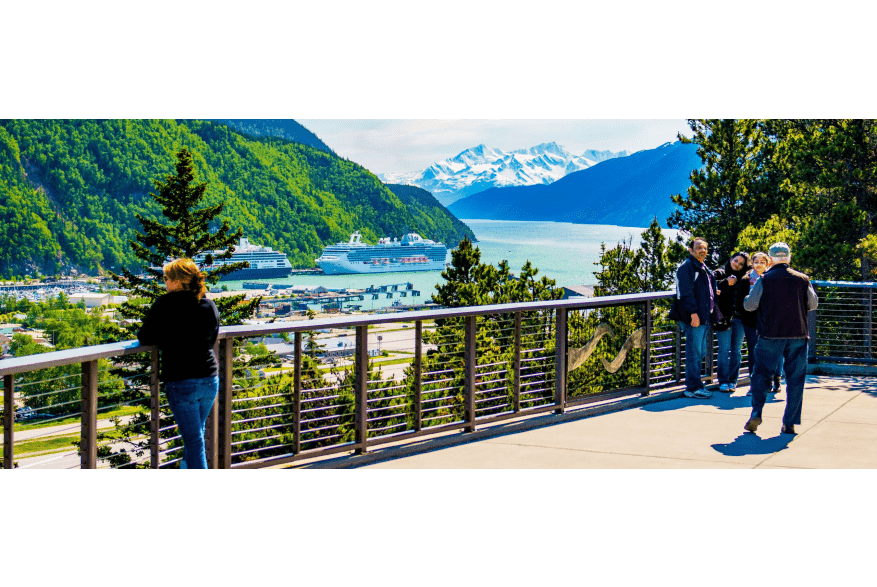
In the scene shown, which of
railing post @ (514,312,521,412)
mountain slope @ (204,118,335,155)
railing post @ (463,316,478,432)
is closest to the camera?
railing post @ (463,316,478,432)

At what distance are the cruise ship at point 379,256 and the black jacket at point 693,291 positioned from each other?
152 metres

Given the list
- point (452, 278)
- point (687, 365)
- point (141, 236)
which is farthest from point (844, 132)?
point (452, 278)

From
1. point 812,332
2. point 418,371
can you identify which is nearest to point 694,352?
point 812,332

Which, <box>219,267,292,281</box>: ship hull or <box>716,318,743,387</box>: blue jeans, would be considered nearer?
<box>716,318,743,387</box>: blue jeans

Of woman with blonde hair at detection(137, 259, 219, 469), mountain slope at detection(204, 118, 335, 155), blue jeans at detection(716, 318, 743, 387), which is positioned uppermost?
mountain slope at detection(204, 118, 335, 155)

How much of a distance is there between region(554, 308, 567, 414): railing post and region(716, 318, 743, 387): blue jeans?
2.47m

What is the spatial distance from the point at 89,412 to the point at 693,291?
20.9 ft

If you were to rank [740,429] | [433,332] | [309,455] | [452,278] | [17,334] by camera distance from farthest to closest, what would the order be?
[17,334]
[452,278]
[740,429]
[433,332]
[309,455]

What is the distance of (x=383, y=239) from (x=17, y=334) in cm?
10106

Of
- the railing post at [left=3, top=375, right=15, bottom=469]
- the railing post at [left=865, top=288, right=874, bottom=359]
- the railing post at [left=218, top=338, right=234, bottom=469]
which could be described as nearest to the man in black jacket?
the railing post at [left=865, top=288, right=874, bottom=359]

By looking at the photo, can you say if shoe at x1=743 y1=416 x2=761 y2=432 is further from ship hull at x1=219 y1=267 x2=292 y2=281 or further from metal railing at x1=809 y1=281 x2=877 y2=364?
ship hull at x1=219 y1=267 x2=292 y2=281

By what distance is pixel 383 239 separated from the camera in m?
169

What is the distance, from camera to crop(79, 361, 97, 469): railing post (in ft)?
15.1

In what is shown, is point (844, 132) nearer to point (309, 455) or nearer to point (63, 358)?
point (309, 455)
